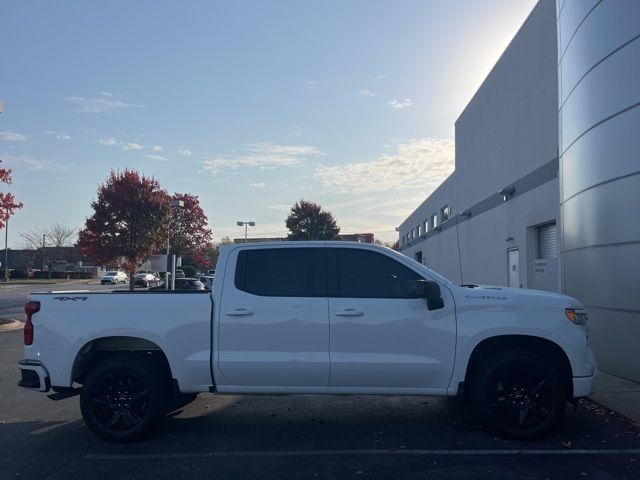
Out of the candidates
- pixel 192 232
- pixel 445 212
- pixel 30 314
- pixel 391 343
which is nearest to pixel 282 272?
pixel 391 343

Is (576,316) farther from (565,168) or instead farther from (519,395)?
(565,168)

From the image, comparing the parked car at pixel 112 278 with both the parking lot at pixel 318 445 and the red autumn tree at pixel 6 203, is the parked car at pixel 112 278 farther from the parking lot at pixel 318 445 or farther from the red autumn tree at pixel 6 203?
the parking lot at pixel 318 445

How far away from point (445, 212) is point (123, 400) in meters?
26.6

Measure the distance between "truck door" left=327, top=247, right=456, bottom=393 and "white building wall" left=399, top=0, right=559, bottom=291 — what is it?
341 inches

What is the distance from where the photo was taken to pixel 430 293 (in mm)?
5820

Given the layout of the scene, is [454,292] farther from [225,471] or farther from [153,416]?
[153,416]

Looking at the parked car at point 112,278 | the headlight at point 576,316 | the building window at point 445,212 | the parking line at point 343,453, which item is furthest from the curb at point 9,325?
the parked car at point 112,278

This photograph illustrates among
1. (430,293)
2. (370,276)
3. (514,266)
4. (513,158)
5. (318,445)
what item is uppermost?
(513,158)

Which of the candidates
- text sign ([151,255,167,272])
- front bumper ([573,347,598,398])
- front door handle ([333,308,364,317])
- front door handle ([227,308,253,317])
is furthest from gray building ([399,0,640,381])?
text sign ([151,255,167,272])

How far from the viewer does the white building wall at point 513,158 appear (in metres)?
14.0

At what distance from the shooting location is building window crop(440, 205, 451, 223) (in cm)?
2951

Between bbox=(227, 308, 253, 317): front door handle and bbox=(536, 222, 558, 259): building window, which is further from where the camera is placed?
bbox=(536, 222, 558, 259): building window

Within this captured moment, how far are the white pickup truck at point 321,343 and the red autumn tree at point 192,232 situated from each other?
148ft

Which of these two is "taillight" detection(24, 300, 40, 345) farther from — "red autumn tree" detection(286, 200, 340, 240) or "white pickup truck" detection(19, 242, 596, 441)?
"red autumn tree" detection(286, 200, 340, 240)
